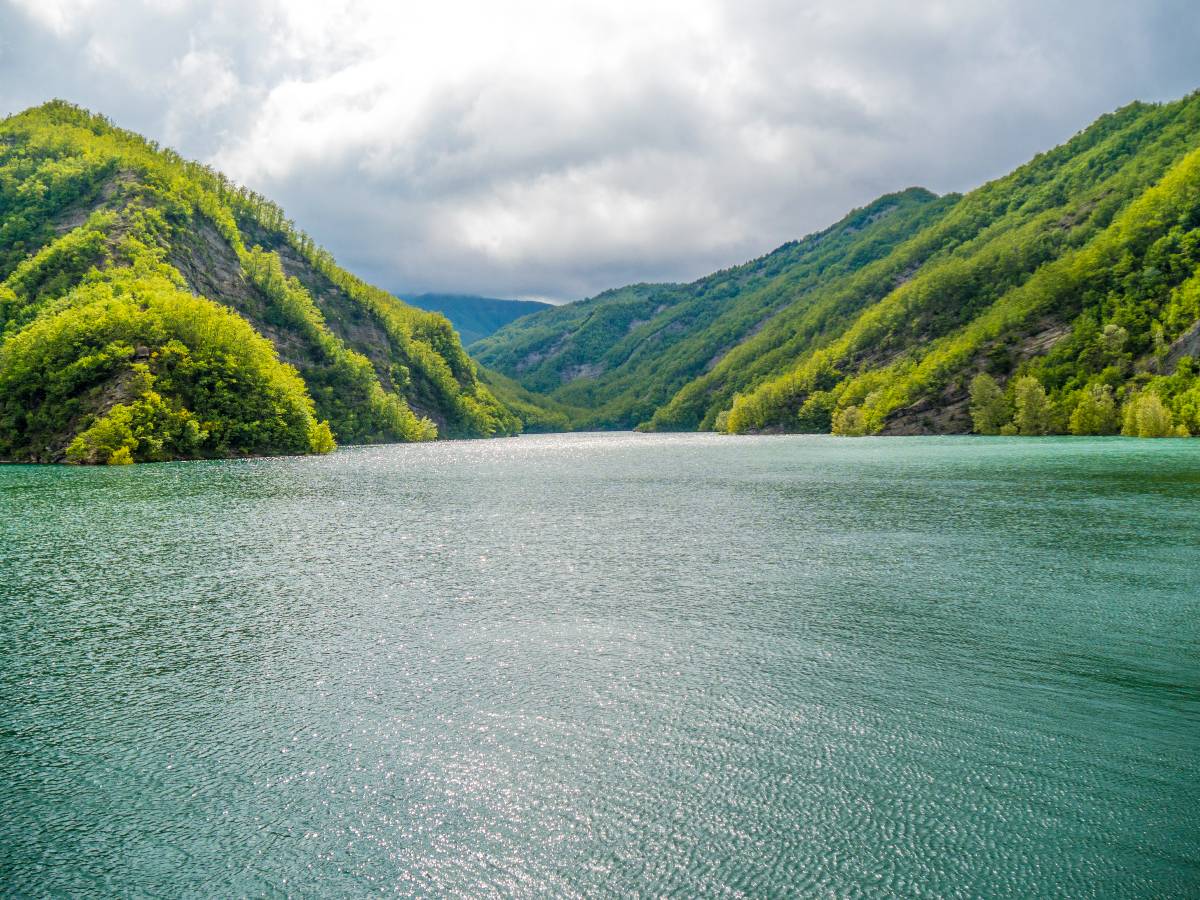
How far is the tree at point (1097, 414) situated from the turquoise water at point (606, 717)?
109 meters

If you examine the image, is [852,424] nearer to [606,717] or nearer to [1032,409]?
[1032,409]

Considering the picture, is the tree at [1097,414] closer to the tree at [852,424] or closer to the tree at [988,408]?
the tree at [988,408]

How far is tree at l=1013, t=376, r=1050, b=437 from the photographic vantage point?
12419 cm

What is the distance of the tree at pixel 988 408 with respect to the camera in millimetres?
137625

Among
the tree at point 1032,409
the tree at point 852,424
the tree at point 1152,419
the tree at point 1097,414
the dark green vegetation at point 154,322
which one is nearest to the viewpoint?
the dark green vegetation at point 154,322

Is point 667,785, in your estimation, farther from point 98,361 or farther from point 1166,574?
point 98,361

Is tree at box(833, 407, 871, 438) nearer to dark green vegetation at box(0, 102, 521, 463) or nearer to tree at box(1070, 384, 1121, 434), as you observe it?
tree at box(1070, 384, 1121, 434)

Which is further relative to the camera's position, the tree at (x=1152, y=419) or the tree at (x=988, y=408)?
the tree at (x=988, y=408)

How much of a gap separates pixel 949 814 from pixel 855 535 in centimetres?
2062

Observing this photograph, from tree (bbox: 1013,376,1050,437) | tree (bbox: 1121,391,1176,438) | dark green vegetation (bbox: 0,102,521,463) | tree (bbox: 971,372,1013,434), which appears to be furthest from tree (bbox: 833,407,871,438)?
dark green vegetation (bbox: 0,102,521,463)

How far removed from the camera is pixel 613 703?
11.8m

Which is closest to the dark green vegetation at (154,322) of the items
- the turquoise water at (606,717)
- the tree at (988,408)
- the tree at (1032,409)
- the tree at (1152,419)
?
the turquoise water at (606,717)

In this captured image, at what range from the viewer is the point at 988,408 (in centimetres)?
13962

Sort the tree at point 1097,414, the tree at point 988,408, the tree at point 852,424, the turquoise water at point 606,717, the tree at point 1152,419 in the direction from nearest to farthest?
the turquoise water at point 606,717, the tree at point 1152,419, the tree at point 1097,414, the tree at point 988,408, the tree at point 852,424
